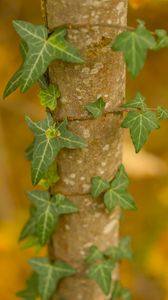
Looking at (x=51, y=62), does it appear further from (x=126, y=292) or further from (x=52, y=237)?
(x=126, y=292)

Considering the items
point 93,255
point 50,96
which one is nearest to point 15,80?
point 50,96

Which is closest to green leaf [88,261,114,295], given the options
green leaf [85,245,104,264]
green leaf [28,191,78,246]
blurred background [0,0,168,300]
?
green leaf [85,245,104,264]

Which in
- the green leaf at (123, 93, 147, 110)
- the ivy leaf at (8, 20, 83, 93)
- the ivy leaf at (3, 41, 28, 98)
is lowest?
the green leaf at (123, 93, 147, 110)

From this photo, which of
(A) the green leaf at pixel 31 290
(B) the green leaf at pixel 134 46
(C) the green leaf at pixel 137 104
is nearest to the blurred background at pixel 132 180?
(A) the green leaf at pixel 31 290

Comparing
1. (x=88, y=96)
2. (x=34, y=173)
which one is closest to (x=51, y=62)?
(x=88, y=96)

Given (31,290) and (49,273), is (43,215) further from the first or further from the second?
(31,290)

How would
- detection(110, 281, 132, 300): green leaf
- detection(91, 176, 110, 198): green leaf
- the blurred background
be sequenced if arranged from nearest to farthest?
1. detection(91, 176, 110, 198): green leaf
2. detection(110, 281, 132, 300): green leaf
3. the blurred background

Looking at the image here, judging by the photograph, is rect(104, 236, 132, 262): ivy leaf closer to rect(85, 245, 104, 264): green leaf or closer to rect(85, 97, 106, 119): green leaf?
rect(85, 245, 104, 264): green leaf
